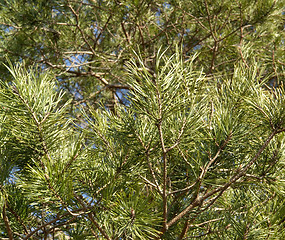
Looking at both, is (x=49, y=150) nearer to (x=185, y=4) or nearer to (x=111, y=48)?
(x=185, y=4)

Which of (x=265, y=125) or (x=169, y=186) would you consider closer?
(x=265, y=125)

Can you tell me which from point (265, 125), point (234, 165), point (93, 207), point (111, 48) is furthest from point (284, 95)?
point (111, 48)

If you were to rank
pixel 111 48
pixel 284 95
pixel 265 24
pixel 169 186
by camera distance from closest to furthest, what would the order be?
pixel 284 95 < pixel 169 186 < pixel 265 24 < pixel 111 48

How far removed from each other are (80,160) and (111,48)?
5.20 feet

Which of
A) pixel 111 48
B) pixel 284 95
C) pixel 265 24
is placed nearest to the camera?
pixel 284 95

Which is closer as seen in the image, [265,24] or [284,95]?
[284,95]

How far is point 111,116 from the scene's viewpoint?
2.48 feet

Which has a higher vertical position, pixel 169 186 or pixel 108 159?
pixel 108 159

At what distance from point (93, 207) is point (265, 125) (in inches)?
14.9

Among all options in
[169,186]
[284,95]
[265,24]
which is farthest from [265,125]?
[265,24]

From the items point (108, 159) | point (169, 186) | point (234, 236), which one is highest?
point (108, 159)

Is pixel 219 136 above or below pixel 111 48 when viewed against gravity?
above

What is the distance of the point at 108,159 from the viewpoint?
2.39 feet

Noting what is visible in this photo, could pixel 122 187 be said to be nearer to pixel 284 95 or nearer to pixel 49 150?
pixel 49 150
